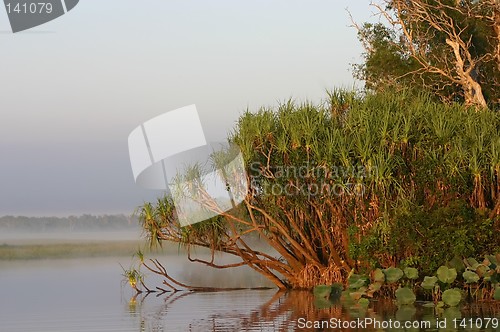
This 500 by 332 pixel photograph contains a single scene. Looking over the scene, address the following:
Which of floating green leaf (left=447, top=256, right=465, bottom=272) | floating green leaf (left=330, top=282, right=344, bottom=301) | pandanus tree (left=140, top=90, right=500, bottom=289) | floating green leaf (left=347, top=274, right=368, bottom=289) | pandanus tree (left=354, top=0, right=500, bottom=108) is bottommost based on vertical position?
floating green leaf (left=330, top=282, right=344, bottom=301)

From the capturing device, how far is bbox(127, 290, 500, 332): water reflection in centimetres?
1274

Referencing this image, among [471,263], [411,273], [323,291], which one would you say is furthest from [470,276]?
[323,291]

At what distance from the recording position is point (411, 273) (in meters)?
16.3

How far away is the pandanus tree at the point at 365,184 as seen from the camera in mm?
17125

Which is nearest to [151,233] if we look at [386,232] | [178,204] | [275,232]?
[178,204]

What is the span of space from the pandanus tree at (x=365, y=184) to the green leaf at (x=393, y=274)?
0.56m

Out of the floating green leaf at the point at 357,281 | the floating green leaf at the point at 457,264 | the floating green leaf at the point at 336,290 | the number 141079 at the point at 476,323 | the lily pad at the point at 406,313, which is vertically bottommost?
the number 141079 at the point at 476,323

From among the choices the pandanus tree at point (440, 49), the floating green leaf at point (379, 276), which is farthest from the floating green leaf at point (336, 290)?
the pandanus tree at point (440, 49)

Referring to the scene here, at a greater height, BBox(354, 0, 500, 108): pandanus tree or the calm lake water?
BBox(354, 0, 500, 108): pandanus tree

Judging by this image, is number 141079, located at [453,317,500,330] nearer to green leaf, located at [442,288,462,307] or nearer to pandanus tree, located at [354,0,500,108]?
green leaf, located at [442,288,462,307]
